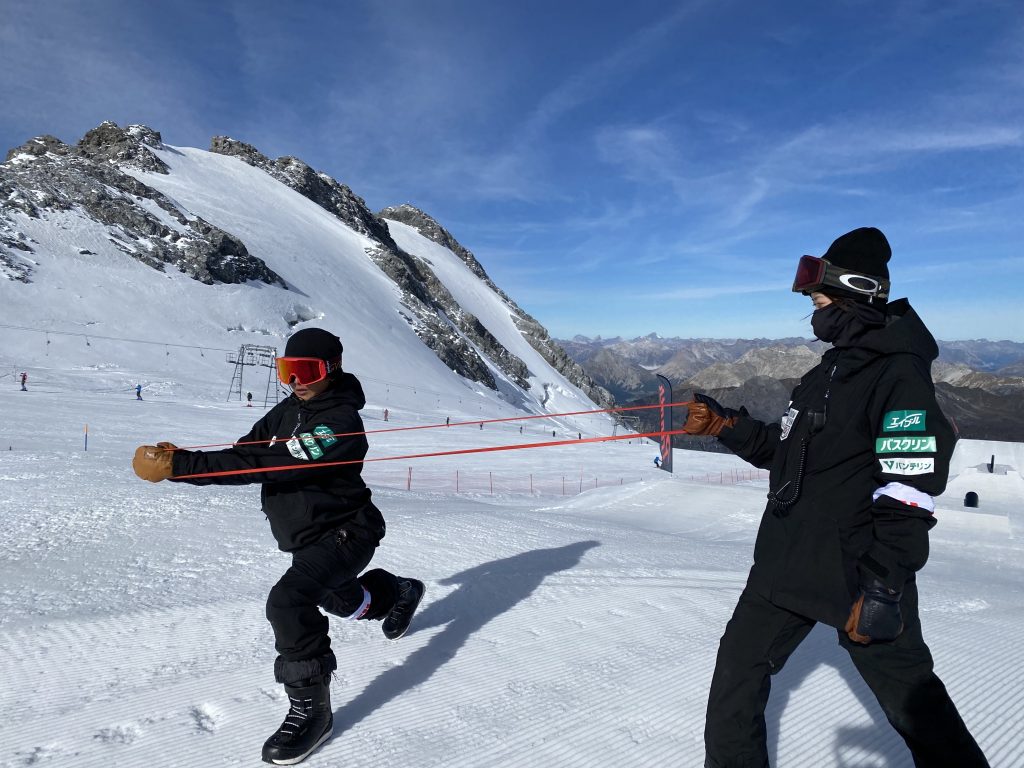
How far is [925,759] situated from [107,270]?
5832 centimetres

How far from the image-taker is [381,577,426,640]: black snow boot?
3.70 metres

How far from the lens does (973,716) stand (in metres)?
3.07

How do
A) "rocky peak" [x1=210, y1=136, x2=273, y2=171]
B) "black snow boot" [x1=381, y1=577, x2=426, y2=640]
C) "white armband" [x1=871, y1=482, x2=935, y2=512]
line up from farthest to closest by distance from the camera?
1. "rocky peak" [x1=210, y1=136, x2=273, y2=171]
2. "black snow boot" [x1=381, y1=577, x2=426, y2=640]
3. "white armband" [x1=871, y1=482, x2=935, y2=512]

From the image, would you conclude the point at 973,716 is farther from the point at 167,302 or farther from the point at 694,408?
the point at 167,302

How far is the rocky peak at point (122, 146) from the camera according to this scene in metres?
74.4

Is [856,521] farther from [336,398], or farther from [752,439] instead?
[336,398]

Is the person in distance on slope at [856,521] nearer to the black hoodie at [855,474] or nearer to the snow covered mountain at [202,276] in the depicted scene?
the black hoodie at [855,474]

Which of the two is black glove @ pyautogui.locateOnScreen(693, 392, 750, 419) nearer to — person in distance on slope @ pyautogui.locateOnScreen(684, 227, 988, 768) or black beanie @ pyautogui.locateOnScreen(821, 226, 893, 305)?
person in distance on slope @ pyautogui.locateOnScreen(684, 227, 988, 768)

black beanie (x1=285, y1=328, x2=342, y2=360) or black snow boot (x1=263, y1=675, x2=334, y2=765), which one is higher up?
black beanie (x1=285, y1=328, x2=342, y2=360)

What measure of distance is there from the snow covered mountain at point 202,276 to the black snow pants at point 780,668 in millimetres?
36903

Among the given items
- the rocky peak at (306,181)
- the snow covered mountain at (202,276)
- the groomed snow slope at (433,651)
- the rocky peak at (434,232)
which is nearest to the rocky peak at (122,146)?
A: the snow covered mountain at (202,276)

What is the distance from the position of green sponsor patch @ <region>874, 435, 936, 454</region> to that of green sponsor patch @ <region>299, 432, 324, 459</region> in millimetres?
2278

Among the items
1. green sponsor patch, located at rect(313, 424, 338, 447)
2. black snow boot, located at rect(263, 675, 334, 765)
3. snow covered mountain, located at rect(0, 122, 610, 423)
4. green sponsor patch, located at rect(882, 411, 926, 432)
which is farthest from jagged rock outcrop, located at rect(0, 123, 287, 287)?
green sponsor patch, located at rect(882, 411, 926, 432)

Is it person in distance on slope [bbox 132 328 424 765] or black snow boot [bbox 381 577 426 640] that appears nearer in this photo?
person in distance on slope [bbox 132 328 424 765]
